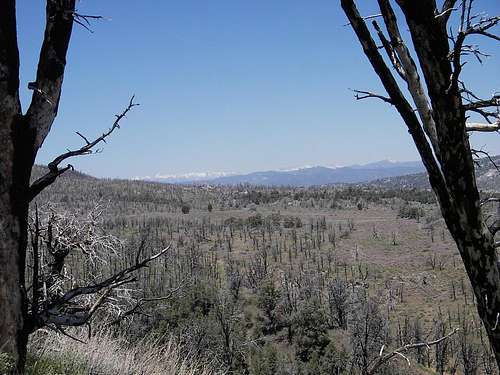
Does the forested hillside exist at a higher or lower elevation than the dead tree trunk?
lower

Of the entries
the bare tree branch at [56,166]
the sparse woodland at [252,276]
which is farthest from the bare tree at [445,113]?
the bare tree branch at [56,166]

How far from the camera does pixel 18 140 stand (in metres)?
3.37

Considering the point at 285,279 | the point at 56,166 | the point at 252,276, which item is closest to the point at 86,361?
the point at 56,166

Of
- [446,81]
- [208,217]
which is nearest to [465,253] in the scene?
[446,81]

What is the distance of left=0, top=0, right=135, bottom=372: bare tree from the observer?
3227mm

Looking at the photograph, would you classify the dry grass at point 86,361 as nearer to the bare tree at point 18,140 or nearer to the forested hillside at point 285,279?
the forested hillside at point 285,279

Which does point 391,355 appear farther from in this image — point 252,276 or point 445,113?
point 252,276

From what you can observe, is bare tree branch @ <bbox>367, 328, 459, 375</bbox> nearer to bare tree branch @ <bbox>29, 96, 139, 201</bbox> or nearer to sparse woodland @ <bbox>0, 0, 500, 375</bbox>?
sparse woodland @ <bbox>0, 0, 500, 375</bbox>

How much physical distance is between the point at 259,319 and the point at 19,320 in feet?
139

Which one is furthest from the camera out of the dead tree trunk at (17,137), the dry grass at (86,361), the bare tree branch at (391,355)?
the dry grass at (86,361)

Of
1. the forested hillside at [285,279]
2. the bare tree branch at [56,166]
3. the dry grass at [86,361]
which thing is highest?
the bare tree branch at [56,166]

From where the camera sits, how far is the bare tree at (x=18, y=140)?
3227 mm

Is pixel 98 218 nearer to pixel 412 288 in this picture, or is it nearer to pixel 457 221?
pixel 457 221

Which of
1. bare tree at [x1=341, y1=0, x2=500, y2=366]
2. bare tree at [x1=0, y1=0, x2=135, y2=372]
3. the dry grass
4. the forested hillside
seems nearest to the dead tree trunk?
bare tree at [x1=0, y1=0, x2=135, y2=372]
